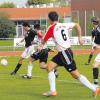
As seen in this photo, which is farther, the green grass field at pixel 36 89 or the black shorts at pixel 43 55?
the black shorts at pixel 43 55

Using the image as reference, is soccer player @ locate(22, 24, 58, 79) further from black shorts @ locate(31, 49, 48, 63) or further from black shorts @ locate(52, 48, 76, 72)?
black shorts @ locate(52, 48, 76, 72)

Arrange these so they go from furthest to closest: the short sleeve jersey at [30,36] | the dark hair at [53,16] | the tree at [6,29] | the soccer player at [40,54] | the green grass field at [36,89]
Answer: the tree at [6,29] < the short sleeve jersey at [30,36] < the soccer player at [40,54] < the green grass field at [36,89] < the dark hair at [53,16]

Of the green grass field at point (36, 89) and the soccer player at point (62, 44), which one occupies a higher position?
the soccer player at point (62, 44)

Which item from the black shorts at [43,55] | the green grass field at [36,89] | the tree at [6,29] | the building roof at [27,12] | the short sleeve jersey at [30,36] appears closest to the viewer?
the green grass field at [36,89]

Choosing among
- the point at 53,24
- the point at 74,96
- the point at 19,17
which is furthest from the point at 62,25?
the point at 19,17

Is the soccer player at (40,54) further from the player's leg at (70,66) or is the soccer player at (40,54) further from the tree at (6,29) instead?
the tree at (6,29)

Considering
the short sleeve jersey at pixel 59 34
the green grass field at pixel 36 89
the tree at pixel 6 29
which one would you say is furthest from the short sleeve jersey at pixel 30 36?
the tree at pixel 6 29

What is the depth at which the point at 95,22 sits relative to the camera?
53.7ft

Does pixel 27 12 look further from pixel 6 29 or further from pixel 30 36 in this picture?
pixel 30 36

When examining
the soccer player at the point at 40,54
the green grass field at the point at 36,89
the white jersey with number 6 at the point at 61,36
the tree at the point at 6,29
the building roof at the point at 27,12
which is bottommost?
the tree at the point at 6,29

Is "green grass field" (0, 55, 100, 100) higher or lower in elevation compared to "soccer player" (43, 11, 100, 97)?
lower

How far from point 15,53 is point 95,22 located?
2337cm

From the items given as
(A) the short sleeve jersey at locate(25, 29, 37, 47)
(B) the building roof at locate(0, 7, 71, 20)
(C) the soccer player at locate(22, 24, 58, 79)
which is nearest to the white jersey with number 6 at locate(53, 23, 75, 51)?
(C) the soccer player at locate(22, 24, 58, 79)

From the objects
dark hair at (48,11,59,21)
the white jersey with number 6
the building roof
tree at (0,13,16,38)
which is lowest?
tree at (0,13,16,38)
